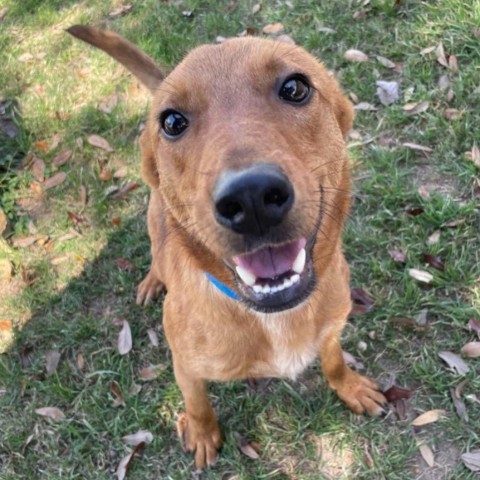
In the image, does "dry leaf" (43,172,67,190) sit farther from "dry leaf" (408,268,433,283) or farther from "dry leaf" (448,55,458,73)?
"dry leaf" (448,55,458,73)

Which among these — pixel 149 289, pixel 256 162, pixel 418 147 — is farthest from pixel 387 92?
pixel 256 162

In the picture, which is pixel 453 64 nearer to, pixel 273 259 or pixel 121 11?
pixel 273 259

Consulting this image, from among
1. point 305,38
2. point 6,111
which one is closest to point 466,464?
point 305,38

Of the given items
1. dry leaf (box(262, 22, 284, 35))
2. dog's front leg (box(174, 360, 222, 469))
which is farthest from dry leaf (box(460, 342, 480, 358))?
dry leaf (box(262, 22, 284, 35))

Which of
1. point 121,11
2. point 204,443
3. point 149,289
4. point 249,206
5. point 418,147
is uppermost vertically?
point 249,206

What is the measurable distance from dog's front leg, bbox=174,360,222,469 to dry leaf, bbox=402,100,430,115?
2912 mm

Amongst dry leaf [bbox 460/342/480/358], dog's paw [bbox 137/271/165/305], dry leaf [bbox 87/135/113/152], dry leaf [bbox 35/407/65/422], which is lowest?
dry leaf [bbox 460/342/480/358]

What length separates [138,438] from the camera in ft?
12.2

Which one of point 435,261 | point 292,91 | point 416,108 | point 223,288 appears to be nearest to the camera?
point 292,91

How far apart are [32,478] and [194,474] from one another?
1.06m

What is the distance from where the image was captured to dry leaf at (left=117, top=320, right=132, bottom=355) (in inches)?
162

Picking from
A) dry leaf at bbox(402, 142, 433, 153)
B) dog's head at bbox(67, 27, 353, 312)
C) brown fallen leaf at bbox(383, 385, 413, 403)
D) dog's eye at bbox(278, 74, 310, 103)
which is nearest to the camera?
dog's head at bbox(67, 27, 353, 312)

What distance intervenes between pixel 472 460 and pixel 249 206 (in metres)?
2.30

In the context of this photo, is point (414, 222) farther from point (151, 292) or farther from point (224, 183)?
point (224, 183)
